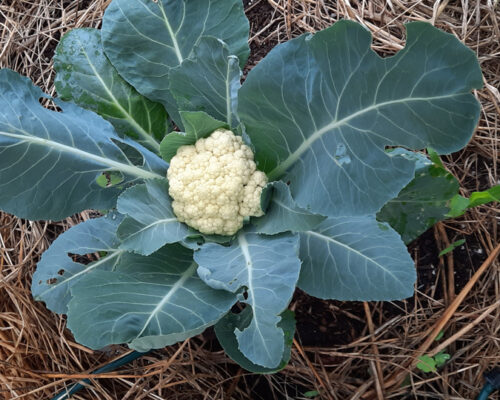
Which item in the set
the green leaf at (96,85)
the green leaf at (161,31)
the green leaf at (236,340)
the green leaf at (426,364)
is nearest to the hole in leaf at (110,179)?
the green leaf at (96,85)

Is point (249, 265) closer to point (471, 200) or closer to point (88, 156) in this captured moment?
point (88, 156)

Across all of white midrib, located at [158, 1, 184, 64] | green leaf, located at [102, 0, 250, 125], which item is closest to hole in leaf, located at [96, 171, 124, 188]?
green leaf, located at [102, 0, 250, 125]

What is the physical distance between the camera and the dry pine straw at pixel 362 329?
1.60 meters

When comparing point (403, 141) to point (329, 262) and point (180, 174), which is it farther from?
point (180, 174)

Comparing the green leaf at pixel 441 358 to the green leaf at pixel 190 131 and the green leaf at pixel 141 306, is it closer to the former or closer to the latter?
the green leaf at pixel 141 306

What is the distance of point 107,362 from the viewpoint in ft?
5.48

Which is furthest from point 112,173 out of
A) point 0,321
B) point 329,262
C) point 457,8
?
point 457,8

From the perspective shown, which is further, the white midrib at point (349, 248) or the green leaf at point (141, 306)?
the white midrib at point (349, 248)

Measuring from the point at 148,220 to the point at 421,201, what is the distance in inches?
30.1

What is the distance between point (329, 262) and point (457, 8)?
1054 millimetres

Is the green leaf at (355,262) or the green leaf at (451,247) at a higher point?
the green leaf at (355,262)

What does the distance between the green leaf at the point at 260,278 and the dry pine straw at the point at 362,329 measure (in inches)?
19.8

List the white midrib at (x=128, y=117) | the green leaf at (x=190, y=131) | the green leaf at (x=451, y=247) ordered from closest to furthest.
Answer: the green leaf at (x=190, y=131) → the white midrib at (x=128, y=117) → the green leaf at (x=451, y=247)

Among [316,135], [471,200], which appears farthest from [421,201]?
[316,135]
